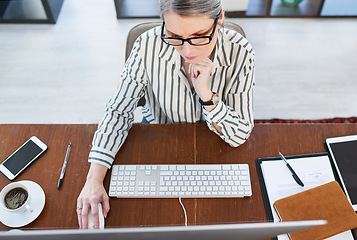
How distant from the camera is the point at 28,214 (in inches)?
38.2

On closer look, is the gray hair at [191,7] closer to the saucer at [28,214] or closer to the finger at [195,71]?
the finger at [195,71]

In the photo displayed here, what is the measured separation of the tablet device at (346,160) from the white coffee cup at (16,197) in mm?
1005

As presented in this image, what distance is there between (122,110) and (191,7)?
1.56 feet

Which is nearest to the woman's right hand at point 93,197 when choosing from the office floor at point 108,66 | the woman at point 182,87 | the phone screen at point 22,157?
the woman at point 182,87

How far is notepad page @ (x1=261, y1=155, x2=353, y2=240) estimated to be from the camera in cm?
102

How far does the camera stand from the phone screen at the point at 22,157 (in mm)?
1067

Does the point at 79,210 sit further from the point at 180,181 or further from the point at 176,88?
the point at 176,88

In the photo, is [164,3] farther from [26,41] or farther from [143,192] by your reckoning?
[26,41]

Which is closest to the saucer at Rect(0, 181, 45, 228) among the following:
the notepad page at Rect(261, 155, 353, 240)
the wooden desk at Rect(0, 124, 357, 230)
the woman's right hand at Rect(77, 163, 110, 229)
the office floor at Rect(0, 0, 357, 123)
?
the wooden desk at Rect(0, 124, 357, 230)

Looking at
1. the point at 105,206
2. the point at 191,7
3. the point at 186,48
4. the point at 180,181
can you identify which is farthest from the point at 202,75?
the point at 105,206

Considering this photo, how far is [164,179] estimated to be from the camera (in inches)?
40.9

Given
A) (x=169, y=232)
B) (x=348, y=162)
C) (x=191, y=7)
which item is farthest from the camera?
(x=348, y=162)

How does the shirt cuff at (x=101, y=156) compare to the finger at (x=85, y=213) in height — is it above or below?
above

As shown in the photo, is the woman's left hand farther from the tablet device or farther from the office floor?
the office floor
